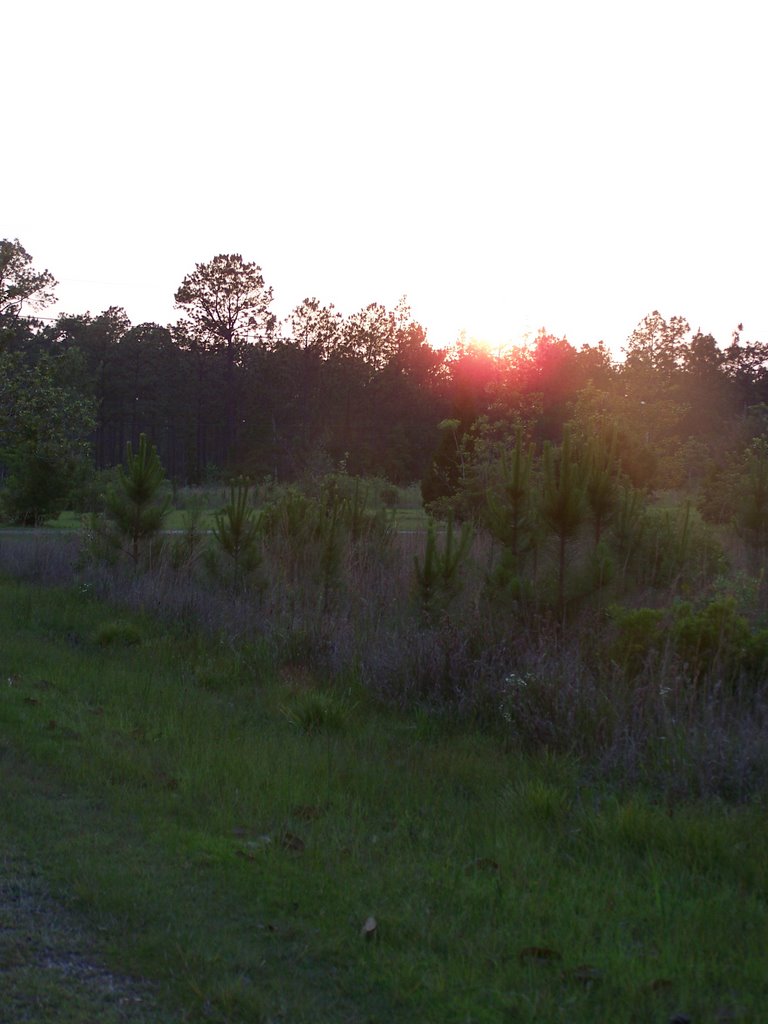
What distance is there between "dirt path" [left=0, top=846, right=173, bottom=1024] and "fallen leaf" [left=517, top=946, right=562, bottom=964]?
1.40m

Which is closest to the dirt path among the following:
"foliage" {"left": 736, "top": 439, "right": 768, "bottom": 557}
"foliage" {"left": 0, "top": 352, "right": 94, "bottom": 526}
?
"foliage" {"left": 736, "top": 439, "right": 768, "bottom": 557}

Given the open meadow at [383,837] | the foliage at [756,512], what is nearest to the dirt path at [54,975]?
the open meadow at [383,837]

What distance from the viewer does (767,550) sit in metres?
12.7

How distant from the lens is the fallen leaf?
Answer: 164 inches

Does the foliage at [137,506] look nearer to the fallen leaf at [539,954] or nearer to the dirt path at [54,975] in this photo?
the dirt path at [54,975]

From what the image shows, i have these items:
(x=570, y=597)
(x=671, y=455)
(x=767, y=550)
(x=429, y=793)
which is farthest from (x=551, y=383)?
(x=429, y=793)

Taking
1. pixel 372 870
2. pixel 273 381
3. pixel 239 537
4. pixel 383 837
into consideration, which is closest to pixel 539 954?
pixel 372 870

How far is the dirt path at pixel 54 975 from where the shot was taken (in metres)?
3.79

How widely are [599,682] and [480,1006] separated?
13.0 feet

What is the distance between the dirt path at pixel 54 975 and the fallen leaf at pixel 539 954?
1399 mm

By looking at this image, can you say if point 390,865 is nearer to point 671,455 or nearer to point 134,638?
point 134,638

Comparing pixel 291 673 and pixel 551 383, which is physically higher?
pixel 551 383

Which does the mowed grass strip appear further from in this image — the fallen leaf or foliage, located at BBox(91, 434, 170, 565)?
foliage, located at BBox(91, 434, 170, 565)

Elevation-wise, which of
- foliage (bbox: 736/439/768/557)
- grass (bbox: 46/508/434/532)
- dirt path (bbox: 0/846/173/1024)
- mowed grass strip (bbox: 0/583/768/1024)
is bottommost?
dirt path (bbox: 0/846/173/1024)
